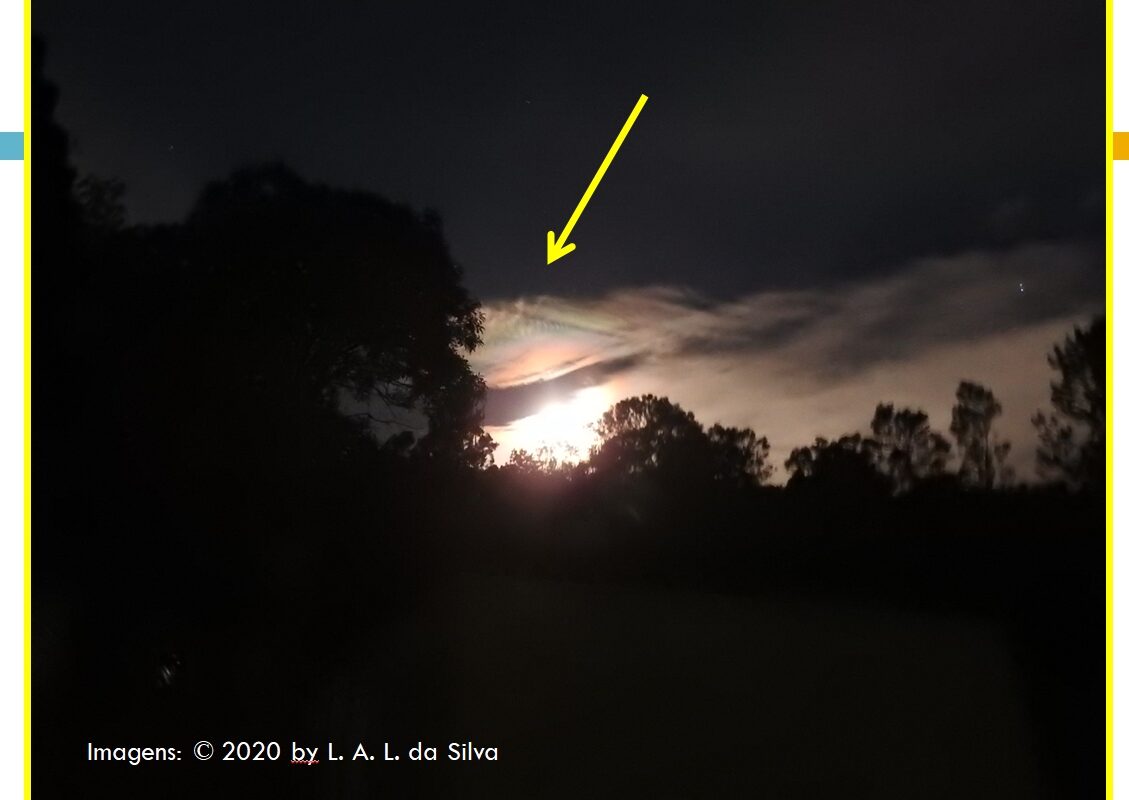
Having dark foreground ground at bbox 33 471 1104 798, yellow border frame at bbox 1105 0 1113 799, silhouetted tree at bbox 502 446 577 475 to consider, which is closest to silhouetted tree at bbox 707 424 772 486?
dark foreground ground at bbox 33 471 1104 798

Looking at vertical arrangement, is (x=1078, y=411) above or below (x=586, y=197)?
below

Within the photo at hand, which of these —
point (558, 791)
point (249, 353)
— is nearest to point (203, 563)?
point (249, 353)

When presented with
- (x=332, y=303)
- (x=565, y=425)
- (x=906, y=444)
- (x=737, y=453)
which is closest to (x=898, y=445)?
(x=906, y=444)

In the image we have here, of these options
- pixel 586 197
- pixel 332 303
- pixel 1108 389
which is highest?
pixel 586 197

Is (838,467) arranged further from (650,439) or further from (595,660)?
(595,660)

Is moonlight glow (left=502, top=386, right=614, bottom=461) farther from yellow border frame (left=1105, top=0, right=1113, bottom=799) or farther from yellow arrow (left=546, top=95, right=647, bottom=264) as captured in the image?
yellow border frame (left=1105, top=0, right=1113, bottom=799)

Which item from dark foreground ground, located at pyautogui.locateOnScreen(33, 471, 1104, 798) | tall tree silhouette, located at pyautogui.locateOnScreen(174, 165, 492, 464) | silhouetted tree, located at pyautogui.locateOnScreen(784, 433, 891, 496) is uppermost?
tall tree silhouette, located at pyautogui.locateOnScreen(174, 165, 492, 464)

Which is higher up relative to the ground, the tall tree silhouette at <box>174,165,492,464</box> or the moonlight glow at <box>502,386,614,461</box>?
the tall tree silhouette at <box>174,165,492,464</box>
